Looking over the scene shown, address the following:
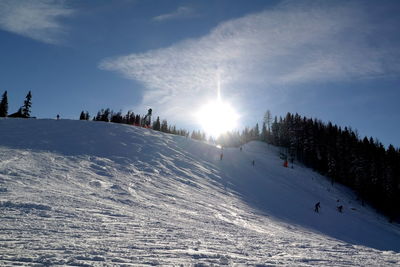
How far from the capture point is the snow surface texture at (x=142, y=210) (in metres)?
5.80

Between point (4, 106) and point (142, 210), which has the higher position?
point (4, 106)

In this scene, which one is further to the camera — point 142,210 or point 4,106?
point 4,106

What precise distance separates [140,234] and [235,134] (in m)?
137

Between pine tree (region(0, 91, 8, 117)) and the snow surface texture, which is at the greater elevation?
pine tree (region(0, 91, 8, 117))

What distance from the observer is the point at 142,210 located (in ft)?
36.7

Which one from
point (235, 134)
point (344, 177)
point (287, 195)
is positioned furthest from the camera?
point (235, 134)

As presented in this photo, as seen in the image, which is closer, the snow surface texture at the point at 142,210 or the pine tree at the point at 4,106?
the snow surface texture at the point at 142,210

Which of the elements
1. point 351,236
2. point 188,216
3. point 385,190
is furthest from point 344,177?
point 188,216

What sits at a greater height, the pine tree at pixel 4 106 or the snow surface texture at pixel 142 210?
the pine tree at pixel 4 106

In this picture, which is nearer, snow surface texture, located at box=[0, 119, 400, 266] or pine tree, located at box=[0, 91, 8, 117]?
snow surface texture, located at box=[0, 119, 400, 266]

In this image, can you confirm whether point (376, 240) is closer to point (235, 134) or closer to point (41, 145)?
point (41, 145)

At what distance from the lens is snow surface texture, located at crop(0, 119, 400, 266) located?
5.80 metres

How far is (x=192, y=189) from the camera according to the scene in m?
19.4

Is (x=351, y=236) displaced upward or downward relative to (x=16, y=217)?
downward
